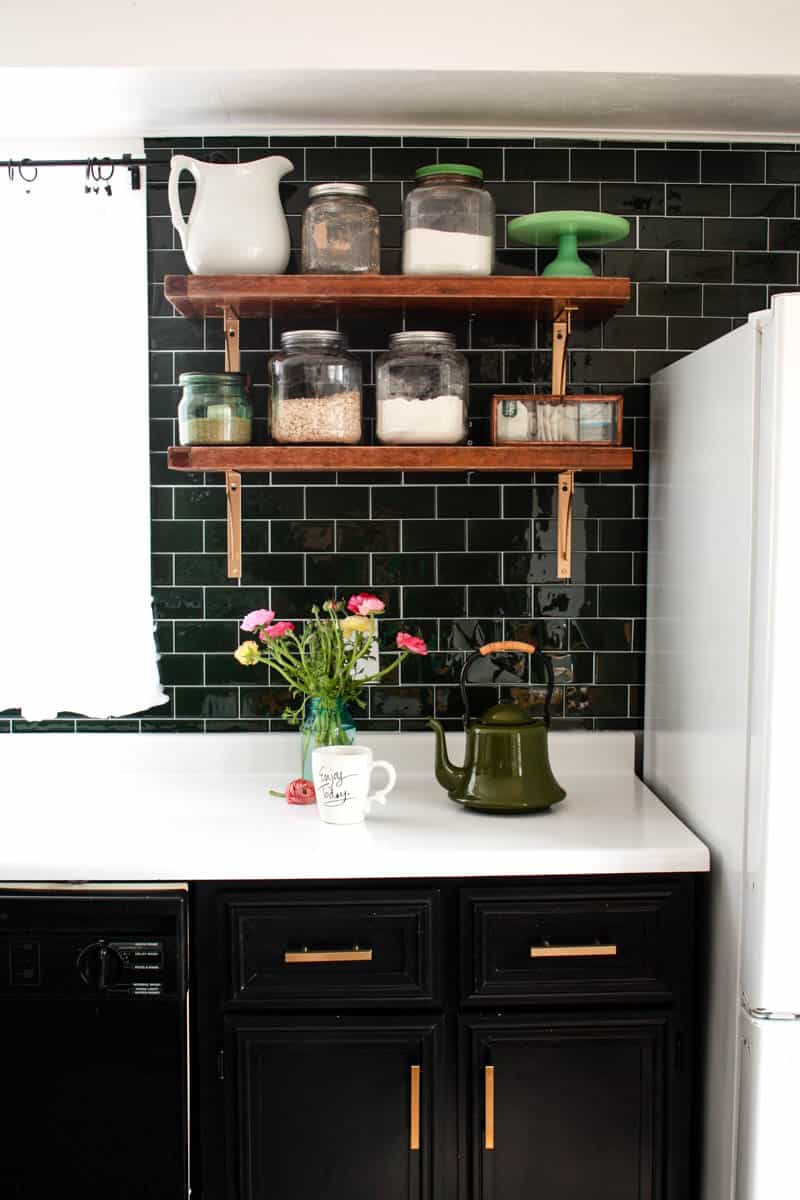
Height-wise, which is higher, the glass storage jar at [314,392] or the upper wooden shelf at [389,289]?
the upper wooden shelf at [389,289]

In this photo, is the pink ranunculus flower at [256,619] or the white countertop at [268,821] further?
the pink ranunculus flower at [256,619]

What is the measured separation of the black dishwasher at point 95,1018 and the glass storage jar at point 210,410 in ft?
2.88

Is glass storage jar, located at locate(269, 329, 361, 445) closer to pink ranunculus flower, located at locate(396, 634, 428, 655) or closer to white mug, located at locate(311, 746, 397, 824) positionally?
pink ranunculus flower, located at locate(396, 634, 428, 655)

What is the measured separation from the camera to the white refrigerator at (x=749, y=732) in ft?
5.36

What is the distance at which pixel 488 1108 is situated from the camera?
1.84 meters

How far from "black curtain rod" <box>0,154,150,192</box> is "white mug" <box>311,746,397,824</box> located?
1335 mm

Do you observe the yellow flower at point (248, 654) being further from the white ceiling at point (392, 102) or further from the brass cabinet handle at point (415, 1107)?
the white ceiling at point (392, 102)

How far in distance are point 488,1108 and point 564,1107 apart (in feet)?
0.44

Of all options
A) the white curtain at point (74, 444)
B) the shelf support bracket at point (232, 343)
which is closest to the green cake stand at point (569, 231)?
the shelf support bracket at point (232, 343)

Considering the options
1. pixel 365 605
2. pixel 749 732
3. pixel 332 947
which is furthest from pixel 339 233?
pixel 332 947

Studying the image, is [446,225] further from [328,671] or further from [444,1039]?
[444,1039]

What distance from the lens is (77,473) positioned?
2.38 m

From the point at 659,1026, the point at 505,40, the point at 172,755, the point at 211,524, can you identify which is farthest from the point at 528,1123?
the point at 505,40

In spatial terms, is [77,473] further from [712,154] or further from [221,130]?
[712,154]
